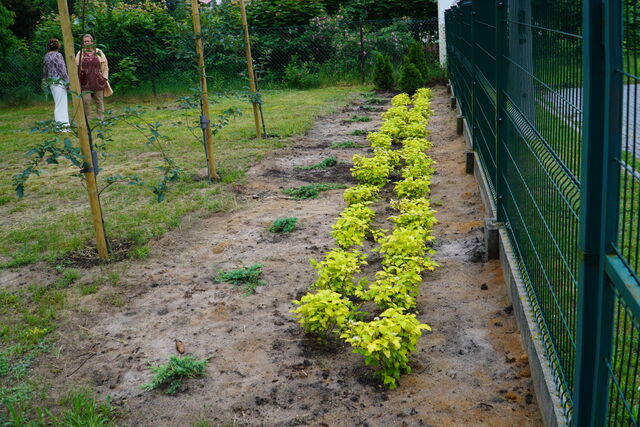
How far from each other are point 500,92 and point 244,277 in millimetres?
2290

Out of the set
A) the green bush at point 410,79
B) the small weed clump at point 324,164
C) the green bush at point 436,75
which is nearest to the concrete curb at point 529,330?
the small weed clump at point 324,164

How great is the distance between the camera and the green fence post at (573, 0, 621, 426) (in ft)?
5.64

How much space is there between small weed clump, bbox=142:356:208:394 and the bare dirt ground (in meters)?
0.05

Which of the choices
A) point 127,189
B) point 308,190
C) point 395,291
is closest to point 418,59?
point 308,190

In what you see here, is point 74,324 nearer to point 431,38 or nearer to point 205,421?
point 205,421

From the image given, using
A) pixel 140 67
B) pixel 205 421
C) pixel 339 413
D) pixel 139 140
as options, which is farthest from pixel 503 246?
pixel 140 67

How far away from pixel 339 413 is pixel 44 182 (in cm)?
670

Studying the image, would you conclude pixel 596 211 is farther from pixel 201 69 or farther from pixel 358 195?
pixel 201 69

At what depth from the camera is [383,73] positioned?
16.1 metres

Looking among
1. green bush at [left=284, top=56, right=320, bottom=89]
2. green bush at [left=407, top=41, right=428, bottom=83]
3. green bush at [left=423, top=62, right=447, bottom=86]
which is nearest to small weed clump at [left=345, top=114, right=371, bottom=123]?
green bush at [left=407, top=41, right=428, bottom=83]

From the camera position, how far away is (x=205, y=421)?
2984mm

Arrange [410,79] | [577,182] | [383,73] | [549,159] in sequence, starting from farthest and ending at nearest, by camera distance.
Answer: [383,73], [410,79], [549,159], [577,182]

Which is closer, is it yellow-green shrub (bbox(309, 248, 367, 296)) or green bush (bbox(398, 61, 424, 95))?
yellow-green shrub (bbox(309, 248, 367, 296))

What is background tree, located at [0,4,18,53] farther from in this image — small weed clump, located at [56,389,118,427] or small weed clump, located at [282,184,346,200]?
small weed clump, located at [56,389,118,427]
